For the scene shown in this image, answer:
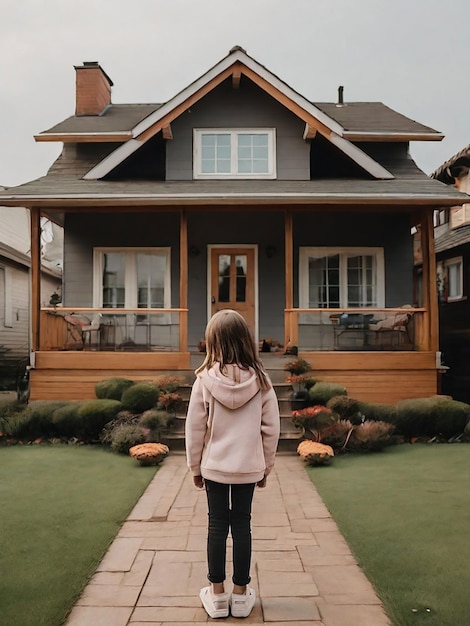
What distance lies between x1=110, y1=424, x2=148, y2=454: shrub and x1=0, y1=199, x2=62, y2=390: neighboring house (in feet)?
23.4

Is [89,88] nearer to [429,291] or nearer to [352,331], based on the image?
[352,331]

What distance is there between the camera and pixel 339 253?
14016 millimetres

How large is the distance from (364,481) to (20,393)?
848 cm

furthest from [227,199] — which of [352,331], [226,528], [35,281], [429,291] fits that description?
[226,528]

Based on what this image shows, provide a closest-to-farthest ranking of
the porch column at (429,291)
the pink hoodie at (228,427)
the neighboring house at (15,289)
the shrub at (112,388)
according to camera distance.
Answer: the pink hoodie at (228,427) < the shrub at (112,388) < the porch column at (429,291) < the neighboring house at (15,289)

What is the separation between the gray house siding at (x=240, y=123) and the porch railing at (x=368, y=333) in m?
3.74

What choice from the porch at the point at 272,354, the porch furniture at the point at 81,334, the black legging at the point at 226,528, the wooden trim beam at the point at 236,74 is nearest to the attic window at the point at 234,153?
the wooden trim beam at the point at 236,74

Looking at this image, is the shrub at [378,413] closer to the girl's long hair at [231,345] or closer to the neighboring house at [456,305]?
the neighboring house at [456,305]

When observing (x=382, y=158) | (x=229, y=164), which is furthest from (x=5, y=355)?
(x=382, y=158)

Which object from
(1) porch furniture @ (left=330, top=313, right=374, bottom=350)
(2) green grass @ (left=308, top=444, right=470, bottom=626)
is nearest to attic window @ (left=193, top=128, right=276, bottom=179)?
(1) porch furniture @ (left=330, top=313, right=374, bottom=350)

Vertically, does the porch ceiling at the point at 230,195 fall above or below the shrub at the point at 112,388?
above

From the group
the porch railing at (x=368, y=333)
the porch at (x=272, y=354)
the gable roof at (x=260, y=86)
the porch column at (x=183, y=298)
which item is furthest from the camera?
the gable roof at (x=260, y=86)

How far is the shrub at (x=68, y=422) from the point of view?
9.68m

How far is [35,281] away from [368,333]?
652 centimetres
